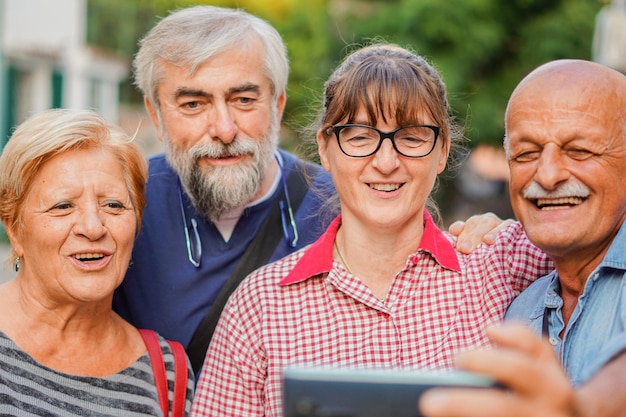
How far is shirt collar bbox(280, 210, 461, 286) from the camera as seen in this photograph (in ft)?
9.76

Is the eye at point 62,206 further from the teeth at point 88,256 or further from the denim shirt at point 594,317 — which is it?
the denim shirt at point 594,317

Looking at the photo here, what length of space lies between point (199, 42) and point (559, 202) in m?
1.84

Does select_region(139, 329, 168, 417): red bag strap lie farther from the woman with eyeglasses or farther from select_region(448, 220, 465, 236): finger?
select_region(448, 220, 465, 236): finger

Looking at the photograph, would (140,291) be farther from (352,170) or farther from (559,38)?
(559,38)

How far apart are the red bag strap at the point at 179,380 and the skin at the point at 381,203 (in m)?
0.74

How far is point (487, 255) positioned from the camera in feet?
10.1

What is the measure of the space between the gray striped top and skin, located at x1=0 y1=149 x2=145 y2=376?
1.7 inches

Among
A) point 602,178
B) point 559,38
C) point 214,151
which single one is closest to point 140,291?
point 214,151

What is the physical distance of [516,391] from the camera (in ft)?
5.16

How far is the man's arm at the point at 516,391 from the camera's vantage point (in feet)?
5.06

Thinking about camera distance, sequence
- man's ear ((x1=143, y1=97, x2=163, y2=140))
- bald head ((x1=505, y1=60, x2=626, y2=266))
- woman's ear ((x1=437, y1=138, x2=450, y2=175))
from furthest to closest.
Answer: man's ear ((x1=143, y1=97, x2=163, y2=140)), woman's ear ((x1=437, y1=138, x2=450, y2=175)), bald head ((x1=505, y1=60, x2=626, y2=266))

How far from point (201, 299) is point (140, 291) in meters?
0.27

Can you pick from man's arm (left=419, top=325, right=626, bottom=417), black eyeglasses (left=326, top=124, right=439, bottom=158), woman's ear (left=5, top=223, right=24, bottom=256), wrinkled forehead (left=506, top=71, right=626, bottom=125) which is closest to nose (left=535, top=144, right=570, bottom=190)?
wrinkled forehead (left=506, top=71, right=626, bottom=125)

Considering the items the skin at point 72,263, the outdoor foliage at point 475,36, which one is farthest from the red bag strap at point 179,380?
the outdoor foliage at point 475,36
